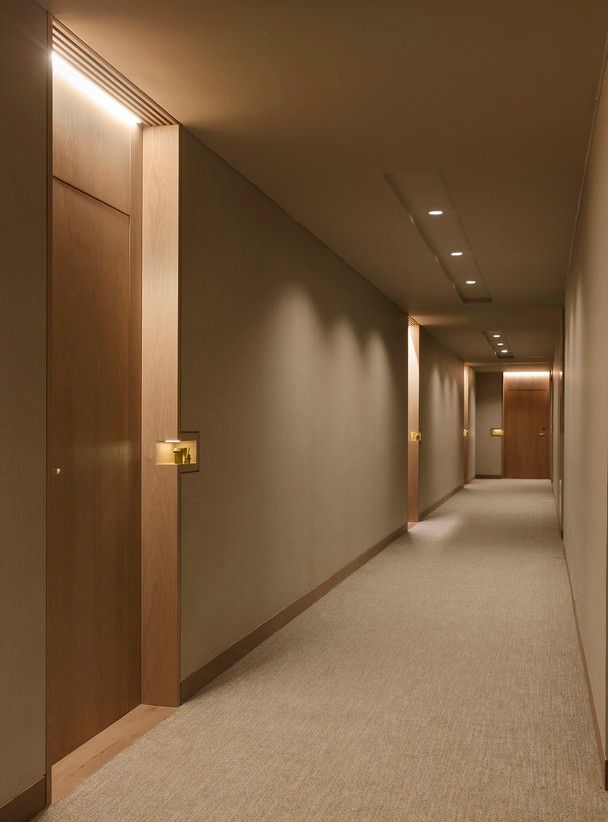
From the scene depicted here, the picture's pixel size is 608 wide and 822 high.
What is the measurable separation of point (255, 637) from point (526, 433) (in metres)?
18.5

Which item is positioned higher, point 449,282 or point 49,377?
point 449,282

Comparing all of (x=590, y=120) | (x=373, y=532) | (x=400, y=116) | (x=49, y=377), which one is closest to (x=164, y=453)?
(x=49, y=377)

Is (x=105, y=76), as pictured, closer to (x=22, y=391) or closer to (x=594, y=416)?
(x=22, y=391)

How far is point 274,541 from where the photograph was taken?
584 centimetres

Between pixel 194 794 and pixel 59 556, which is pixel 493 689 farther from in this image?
pixel 59 556

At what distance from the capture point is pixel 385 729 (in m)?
3.99

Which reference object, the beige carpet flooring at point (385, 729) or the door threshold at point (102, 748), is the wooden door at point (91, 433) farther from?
the beige carpet flooring at point (385, 729)

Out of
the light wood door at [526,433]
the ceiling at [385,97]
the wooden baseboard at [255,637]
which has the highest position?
the ceiling at [385,97]

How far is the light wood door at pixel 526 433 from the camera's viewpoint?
74.4ft

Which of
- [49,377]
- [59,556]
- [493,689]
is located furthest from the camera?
[493,689]

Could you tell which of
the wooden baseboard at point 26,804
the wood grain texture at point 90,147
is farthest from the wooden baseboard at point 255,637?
the wood grain texture at point 90,147

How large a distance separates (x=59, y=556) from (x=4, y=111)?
1.83 metres

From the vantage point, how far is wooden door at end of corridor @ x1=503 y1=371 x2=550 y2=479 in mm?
22703

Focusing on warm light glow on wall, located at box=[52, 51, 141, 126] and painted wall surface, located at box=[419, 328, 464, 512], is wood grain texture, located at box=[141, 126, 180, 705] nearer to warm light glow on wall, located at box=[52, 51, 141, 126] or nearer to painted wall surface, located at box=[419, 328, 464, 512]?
warm light glow on wall, located at box=[52, 51, 141, 126]
